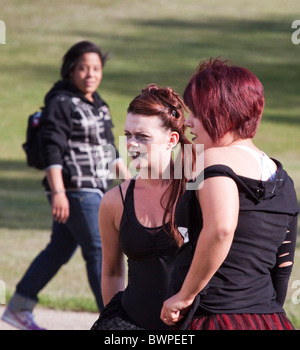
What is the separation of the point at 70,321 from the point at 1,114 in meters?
18.5

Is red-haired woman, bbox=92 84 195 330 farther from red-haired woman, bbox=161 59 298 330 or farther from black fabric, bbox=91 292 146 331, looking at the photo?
red-haired woman, bbox=161 59 298 330

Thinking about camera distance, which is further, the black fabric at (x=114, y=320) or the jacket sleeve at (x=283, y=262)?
the black fabric at (x=114, y=320)

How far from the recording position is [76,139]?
5.61m

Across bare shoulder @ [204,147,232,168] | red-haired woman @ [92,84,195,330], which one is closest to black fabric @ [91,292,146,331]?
red-haired woman @ [92,84,195,330]

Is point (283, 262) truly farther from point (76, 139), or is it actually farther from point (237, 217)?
point (76, 139)

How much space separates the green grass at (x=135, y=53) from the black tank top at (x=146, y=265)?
25.8 feet

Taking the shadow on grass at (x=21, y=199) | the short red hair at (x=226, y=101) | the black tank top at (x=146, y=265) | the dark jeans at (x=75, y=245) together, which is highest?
the short red hair at (x=226, y=101)

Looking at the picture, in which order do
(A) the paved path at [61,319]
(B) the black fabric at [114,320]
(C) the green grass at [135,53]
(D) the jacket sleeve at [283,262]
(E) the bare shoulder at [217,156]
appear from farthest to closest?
Answer: (C) the green grass at [135,53] < (A) the paved path at [61,319] < (B) the black fabric at [114,320] < (D) the jacket sleeve at [283,262] < (E) the bare shoulder at [217,156]

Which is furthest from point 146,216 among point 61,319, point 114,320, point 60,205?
point 61,319

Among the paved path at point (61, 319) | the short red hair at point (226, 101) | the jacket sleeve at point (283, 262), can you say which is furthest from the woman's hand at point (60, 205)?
the short red hair at point (226, 101)

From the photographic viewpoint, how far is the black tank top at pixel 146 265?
3.28 meters

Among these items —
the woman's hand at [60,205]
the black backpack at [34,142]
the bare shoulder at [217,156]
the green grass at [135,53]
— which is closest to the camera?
the bare shoulder at [217,156]

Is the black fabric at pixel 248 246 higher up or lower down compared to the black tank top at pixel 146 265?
higher up

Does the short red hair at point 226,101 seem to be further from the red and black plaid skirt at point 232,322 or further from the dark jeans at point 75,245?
the dark jeans at point 75,245
